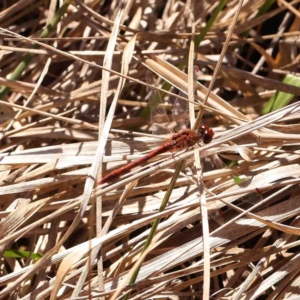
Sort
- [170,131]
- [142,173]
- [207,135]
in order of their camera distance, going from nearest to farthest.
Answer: [142,173]
[207,135]
[170,131]

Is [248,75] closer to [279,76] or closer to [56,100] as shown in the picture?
[279,76]

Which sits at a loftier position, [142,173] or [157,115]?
[157,115]

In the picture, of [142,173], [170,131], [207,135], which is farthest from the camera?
[170,131]

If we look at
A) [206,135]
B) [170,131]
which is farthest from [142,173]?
[170,131]

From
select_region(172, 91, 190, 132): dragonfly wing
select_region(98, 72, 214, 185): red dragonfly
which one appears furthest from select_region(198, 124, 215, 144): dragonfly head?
select_region(172, 91, 190, 132): dragonfly wing

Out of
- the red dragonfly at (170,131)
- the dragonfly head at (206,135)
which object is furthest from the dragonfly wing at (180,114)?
the dragonfly head at (206,135)

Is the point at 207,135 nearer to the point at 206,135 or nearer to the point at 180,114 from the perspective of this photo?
the point at 206,135
